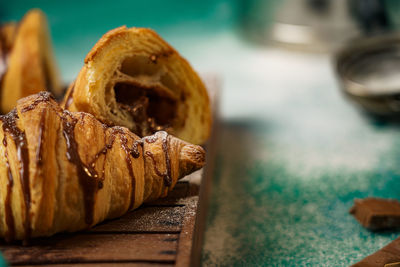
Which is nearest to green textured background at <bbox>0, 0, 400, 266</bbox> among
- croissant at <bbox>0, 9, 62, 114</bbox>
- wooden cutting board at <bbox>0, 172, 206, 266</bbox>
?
wooden cutting board at <bbox>0, 172, 206, 266</bbox>

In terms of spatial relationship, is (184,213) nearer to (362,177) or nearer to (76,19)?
(362,177)

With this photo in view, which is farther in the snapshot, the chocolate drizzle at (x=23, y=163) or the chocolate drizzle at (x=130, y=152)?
the chocolate drizzle at (x=130, y=152)

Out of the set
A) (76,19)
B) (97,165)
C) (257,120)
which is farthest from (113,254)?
(76,19)

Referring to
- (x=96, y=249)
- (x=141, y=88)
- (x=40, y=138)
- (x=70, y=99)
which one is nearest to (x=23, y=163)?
(x=40, y=138)

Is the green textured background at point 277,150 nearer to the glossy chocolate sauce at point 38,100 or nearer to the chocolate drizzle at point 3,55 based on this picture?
the glossy chocolate sauce at point 38,100

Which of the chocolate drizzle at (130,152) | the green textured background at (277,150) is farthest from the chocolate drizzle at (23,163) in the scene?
the green textured background at (277,150)
